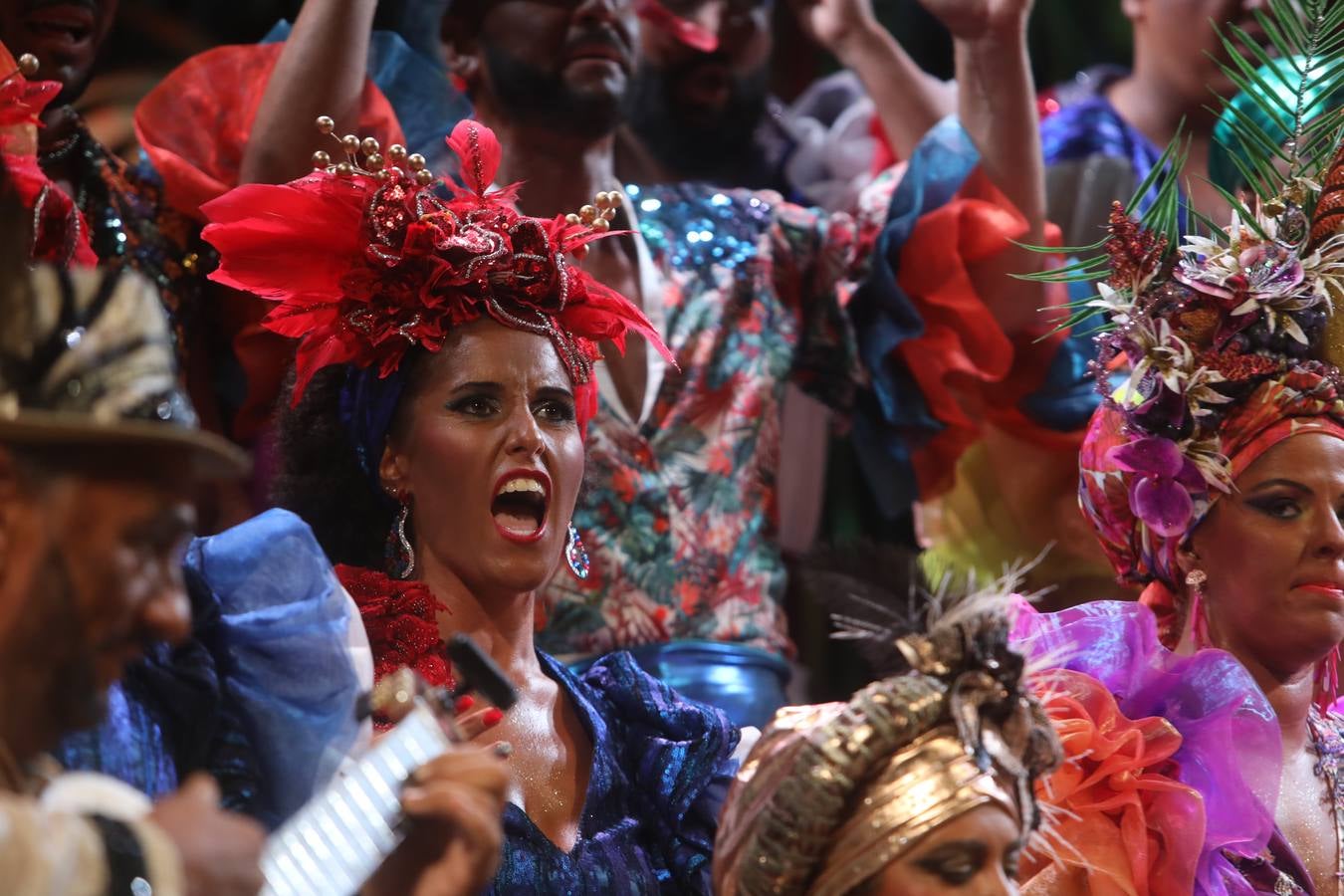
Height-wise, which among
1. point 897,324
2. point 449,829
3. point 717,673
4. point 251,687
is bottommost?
point 717,673

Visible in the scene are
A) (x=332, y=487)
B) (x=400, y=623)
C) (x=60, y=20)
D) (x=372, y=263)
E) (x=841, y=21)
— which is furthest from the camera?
(x=841, y=21)

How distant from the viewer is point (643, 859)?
8.11 feet

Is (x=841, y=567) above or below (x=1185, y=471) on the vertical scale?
below

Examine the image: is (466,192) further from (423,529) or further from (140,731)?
(140,731)

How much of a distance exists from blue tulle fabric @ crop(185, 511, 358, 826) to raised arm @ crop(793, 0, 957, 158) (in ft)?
7.34

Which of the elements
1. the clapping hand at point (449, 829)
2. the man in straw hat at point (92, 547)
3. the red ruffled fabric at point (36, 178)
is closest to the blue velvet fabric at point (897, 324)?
the red ruffled fabric at point (36, 178)

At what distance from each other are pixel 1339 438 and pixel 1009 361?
96cm

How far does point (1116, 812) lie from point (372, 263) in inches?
49.7

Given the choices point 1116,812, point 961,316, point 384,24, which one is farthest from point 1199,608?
point 384,24

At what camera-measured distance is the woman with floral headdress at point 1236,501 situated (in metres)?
2.64

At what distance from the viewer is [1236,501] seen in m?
2.80

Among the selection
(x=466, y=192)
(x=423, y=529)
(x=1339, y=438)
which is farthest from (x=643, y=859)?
(x=1339, y=438)

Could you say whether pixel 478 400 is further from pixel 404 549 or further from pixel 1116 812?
pixel 1116 812

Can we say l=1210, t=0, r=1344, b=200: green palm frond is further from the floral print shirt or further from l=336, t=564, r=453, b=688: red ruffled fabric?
l=336, t=564, r=453, b=688: red ruffled fabric
